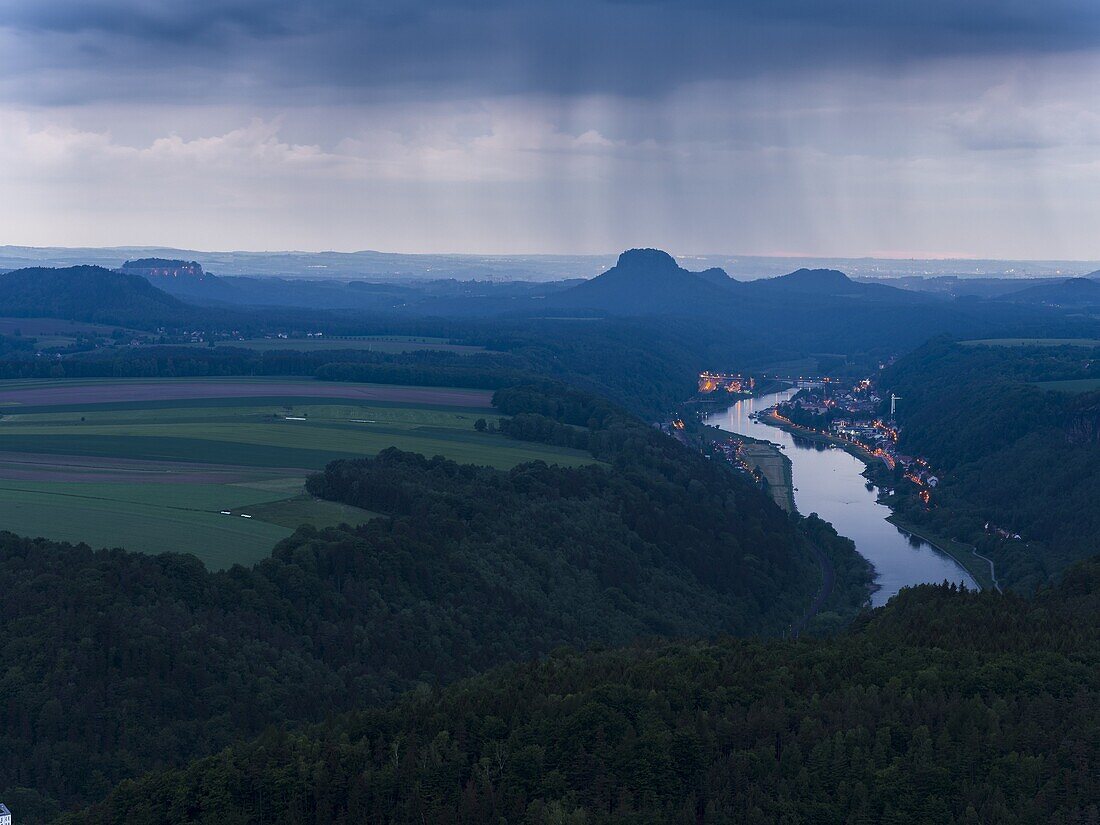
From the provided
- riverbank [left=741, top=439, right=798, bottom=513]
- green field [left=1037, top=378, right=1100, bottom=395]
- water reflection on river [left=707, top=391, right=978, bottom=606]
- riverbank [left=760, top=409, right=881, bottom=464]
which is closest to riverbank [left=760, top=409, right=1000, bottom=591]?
water reflection on river [left=707, top=391, right=978, bottom=606]

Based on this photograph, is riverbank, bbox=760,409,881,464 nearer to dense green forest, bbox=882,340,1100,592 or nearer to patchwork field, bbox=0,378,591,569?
dense green forest, bbox=882,340,1100,592

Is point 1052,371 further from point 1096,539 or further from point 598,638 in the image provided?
point 598,638

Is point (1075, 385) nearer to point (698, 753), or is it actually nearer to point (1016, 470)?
point (1016, 470)

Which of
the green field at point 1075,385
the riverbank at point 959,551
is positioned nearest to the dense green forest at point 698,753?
the riverbank at point 959,551

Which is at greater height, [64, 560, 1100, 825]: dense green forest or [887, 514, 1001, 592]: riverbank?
[64, 560, 1100, 825]: dense green forest

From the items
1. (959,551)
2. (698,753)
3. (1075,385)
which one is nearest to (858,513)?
(959,551)

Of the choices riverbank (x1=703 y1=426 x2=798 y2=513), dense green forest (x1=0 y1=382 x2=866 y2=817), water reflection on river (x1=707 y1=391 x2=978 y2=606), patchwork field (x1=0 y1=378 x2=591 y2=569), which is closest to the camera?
dense green forest (x1=0 y1=382 x2=866 y2=817)

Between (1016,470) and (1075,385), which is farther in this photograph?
(1075,385)
